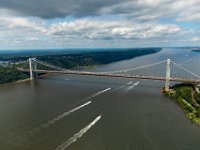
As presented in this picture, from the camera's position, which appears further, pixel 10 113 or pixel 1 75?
pixel 1 75

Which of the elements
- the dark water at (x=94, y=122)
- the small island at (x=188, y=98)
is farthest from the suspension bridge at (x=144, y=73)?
the dark water at (x=94, y=122)

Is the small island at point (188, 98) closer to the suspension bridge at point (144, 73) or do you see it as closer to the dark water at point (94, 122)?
the dark water at point (94, 122)

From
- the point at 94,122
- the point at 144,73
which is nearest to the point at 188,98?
the point at 94,122

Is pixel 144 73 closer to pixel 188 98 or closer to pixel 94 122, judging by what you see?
pixel 188 98

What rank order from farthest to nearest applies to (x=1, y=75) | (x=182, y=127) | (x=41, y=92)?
(x=1, y=75) → (x=41, y=92) → (x=182, y=127)

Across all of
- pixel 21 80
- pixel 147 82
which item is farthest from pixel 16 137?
pixel 21 80

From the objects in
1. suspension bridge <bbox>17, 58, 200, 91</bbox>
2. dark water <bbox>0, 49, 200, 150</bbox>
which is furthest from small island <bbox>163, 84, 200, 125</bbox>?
suspension bridge <bbox>17, 58, 200, 91</bbox>

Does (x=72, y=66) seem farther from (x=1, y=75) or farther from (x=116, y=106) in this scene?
(x=116, y=106)
